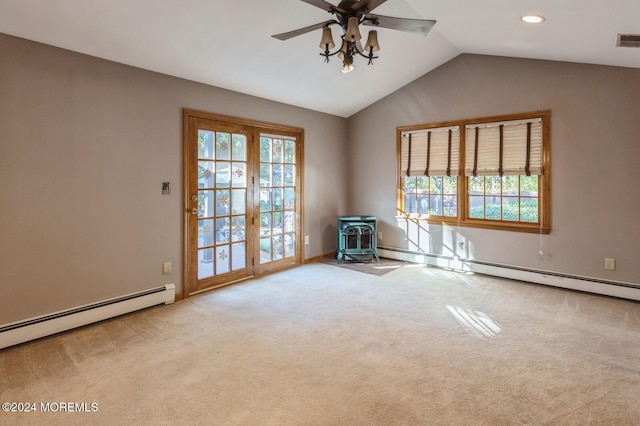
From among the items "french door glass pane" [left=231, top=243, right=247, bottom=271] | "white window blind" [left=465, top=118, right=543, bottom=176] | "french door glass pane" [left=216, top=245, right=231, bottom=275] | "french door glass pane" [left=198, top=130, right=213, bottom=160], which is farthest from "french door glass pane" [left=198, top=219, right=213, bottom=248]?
"white window blind" [left=465, top=118, right=543, bottom=176]

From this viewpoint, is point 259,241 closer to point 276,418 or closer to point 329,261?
point 329,261

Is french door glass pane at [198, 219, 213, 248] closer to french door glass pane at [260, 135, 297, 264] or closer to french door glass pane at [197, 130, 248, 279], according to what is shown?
french door glass pane at [197, 130, 248, 279]

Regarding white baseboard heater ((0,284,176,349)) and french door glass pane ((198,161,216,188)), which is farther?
french door glass pane ((198,161,216,188))

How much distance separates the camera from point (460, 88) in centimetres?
515

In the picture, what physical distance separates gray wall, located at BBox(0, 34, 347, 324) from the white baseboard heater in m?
0.07

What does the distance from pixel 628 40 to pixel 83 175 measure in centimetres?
492

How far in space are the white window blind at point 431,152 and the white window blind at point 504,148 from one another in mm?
196

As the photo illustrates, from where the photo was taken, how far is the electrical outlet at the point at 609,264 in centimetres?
408

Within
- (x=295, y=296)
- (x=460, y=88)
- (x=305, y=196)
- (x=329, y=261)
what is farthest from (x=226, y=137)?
(x=460, y=88)

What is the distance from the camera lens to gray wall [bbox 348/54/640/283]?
3.97 meters

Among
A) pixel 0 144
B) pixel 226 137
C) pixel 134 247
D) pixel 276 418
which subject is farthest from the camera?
pixel 226 137

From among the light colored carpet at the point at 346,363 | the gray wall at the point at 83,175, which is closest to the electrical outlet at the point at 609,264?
the light colored carpet at the point at 346,363

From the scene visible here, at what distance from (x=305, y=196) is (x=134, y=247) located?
2687 millimetres

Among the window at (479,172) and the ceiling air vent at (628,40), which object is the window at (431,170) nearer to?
the window at (479,172)
